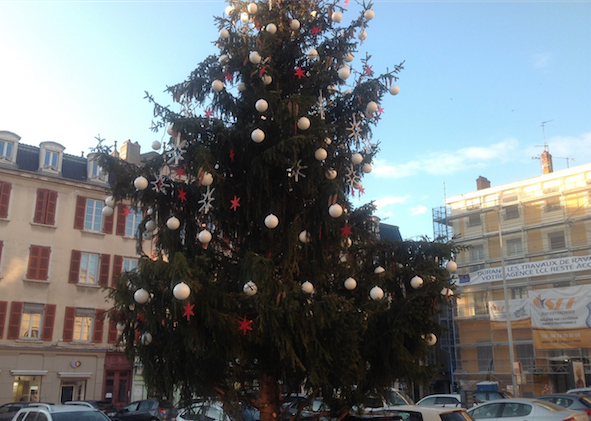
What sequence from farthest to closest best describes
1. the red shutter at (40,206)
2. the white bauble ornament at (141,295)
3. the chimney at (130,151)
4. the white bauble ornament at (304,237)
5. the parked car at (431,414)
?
the chimney at (130,151) → the red shutter at (40,206) → the parked car at (431,414) → the white bauble ornament at (304,237) → the white bauble ornament at (141,295)

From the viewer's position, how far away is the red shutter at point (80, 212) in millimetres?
32312

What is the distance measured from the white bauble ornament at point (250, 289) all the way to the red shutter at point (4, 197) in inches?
1072

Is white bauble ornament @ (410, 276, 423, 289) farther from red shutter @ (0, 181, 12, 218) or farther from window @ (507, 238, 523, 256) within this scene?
window @ (507, 238, 523, 256)

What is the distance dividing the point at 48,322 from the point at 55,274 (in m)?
2.50

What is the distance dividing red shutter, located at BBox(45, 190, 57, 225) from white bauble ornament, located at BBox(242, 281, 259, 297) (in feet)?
90.5

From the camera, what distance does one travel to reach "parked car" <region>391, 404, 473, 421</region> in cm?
1132

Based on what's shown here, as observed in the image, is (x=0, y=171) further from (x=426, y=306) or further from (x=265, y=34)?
(x=426, y=306)

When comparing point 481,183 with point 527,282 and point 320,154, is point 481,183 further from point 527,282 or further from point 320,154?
point 320,154

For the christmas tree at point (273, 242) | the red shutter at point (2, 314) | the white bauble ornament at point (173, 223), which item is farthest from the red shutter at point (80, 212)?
the white bauble ornament at point (173, 223)

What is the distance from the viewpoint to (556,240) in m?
37.7

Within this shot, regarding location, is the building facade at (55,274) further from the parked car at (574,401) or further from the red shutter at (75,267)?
the parked car at (574,401)

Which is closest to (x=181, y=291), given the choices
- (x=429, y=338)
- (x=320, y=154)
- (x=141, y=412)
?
(x=320, y=154)

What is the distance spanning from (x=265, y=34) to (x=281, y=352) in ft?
15.0

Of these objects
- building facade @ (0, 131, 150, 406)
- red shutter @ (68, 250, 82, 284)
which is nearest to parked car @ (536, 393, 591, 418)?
building facade @ (0, 131, 150, 406)
